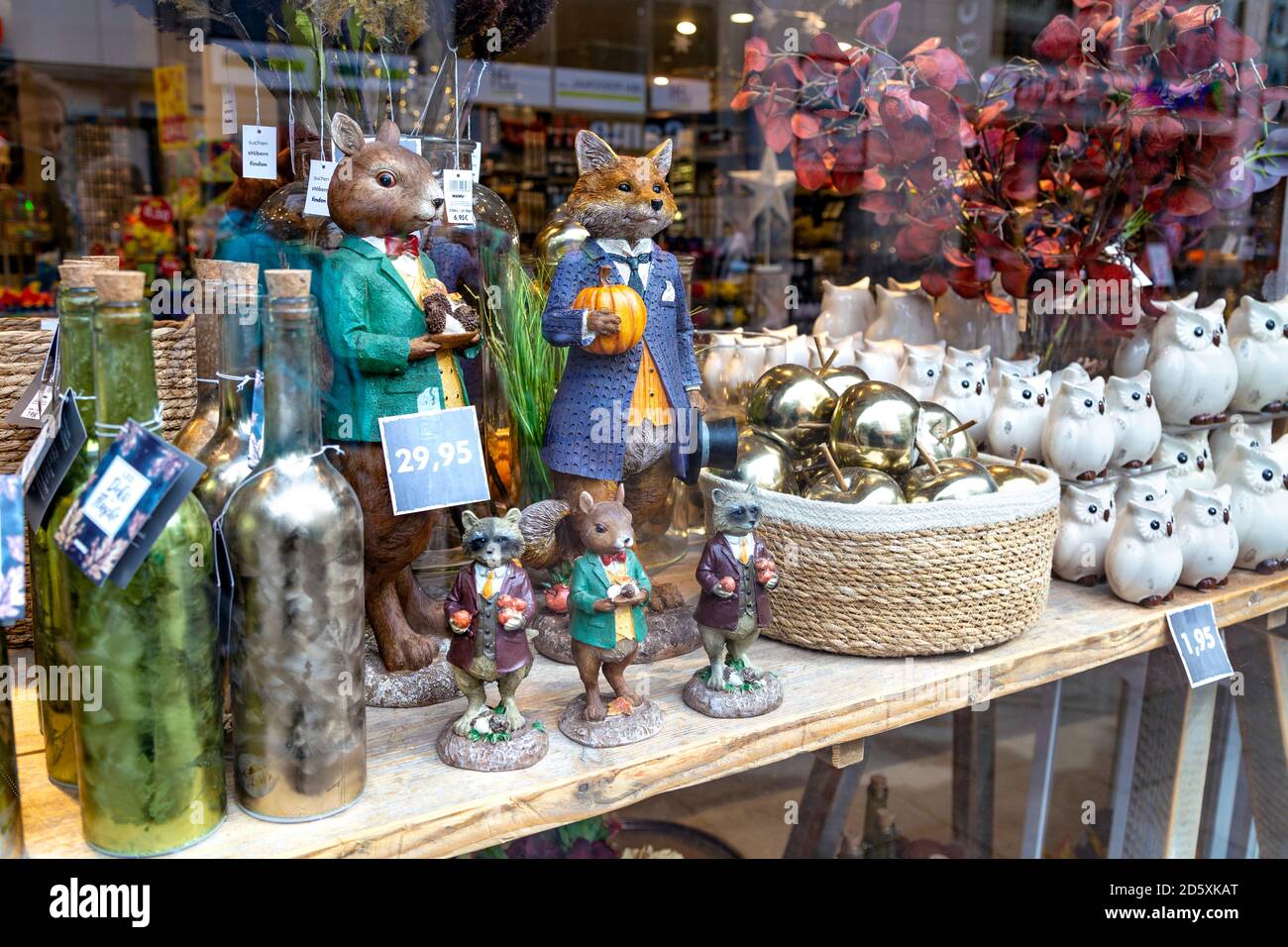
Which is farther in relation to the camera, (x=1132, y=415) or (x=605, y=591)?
(x=1132, y=415)

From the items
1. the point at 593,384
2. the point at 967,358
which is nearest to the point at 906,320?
the point at 967,358

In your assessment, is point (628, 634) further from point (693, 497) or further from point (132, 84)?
point (132, 84)

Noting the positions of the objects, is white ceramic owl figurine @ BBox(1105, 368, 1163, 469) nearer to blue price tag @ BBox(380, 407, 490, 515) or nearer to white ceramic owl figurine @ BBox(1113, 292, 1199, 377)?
white ceramic owl figurine @ BBox(1113, 292, 1199, 377)

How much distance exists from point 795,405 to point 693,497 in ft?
0.87

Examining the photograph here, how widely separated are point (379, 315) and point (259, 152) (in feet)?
1.19

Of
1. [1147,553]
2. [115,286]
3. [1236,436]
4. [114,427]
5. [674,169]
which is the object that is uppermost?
[674,169]

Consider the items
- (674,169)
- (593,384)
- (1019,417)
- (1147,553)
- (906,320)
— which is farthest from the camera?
(674,169)

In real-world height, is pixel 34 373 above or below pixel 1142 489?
above

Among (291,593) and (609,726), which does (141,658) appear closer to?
(291,593)

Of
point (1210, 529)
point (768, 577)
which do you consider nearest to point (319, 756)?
point (768, 577)

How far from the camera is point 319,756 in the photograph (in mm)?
903

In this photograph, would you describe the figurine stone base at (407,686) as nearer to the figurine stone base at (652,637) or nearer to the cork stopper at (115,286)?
the figurine stone base at (652,637)

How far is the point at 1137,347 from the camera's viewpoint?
66.7 inches

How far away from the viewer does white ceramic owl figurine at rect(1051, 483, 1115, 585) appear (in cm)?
153
